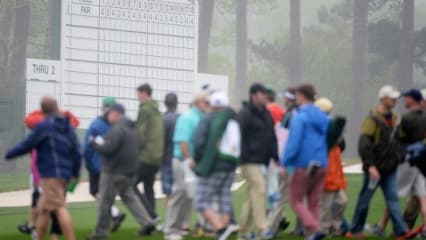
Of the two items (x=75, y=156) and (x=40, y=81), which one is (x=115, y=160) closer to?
(x=75, y=156)

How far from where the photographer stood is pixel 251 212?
16.0 metres

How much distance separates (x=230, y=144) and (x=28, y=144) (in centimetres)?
221

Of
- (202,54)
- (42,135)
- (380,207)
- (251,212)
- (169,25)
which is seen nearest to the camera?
(42,135)

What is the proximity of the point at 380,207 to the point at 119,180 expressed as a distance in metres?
7.62

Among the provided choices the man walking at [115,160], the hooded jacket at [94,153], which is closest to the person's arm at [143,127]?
the hooded jacket at [94,153]

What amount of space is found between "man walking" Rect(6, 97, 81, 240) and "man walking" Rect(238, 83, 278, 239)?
209 centimetres

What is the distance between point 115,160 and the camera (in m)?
16.5

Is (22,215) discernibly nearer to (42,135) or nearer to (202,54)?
(42,135)

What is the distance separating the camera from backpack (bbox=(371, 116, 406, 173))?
53.4ft

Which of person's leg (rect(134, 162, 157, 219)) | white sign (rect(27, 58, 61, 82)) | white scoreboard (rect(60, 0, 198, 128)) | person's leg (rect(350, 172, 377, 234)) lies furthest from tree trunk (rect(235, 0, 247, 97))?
person's leg (rect(350, 172, 377, 234))

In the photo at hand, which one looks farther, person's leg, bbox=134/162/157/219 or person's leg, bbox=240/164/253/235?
person's leg, bbox=134/162/157/219

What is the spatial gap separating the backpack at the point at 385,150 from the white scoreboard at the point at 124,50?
1557cm

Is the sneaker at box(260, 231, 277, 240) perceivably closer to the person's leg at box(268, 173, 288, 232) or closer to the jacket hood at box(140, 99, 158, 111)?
the person's leg at box(268, 173, 288, 232)

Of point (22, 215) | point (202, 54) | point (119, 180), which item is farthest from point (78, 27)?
point (202, 54)
